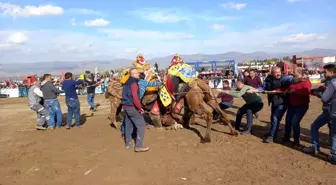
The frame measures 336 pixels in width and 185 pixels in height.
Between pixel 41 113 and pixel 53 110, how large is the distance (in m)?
0.37

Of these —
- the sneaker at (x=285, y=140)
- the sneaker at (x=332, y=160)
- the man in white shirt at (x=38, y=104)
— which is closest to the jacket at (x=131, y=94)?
the sneaker at (x=285, y=140)

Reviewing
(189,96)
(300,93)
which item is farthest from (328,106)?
(189,96)

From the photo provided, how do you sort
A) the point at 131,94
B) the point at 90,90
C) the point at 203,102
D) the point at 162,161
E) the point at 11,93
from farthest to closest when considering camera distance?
1. the point at 11,93
2. the point at 90,90
3. the point at 203,102
4. the point at 131,94
5. the point at 162,161

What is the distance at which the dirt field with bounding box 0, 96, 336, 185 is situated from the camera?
5418mm

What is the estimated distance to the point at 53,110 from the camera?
33.0ft

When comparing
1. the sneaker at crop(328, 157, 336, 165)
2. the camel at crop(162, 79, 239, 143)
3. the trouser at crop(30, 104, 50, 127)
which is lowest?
the sneaker at crop(328, 157, 336, 165)

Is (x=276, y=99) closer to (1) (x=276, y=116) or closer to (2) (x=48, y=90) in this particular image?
(1) (x=276, y=116)

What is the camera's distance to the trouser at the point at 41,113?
32.5 feet

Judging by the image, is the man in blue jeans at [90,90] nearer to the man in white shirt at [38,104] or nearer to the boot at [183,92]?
A: the man in white shirt at [38,104]

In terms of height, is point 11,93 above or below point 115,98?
below

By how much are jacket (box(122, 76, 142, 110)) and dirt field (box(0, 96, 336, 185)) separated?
1042mm

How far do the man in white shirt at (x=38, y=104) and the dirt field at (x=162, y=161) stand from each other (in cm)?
104

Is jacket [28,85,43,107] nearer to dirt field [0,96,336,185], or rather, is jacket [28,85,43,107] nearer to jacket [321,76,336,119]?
dirt field [0,96,336,185]

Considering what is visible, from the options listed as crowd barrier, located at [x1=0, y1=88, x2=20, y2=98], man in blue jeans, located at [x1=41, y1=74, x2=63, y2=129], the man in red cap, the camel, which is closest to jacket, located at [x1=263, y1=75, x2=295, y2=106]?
the camel
